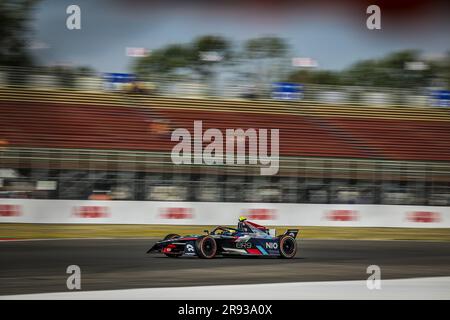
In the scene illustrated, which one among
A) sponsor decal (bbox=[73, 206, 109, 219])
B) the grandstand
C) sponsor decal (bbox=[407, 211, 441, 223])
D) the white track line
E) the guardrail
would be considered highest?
the guardrail

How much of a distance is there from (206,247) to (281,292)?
2936mm

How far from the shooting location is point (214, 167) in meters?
16.1

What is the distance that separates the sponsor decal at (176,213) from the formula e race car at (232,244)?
4.60m

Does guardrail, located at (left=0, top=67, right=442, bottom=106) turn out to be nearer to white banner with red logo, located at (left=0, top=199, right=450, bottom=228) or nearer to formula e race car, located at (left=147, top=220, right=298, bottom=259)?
white banner with red logo, located at (left=0, top=199, right=450, bottom=228)

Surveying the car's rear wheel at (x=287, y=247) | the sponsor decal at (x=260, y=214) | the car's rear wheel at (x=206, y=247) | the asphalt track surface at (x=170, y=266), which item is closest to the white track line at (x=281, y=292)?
the asphalt track surface at (x=170, y=266)

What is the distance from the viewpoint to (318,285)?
7.51 meters

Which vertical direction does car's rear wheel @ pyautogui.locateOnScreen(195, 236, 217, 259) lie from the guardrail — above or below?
below

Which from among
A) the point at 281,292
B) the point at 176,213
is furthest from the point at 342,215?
the point at 281,292

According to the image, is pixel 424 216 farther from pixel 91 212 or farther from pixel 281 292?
pixel 281 292

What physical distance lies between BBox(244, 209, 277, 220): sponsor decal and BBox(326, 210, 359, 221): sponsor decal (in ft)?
4.34

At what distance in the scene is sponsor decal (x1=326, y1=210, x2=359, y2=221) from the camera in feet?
51.5

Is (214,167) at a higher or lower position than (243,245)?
higher

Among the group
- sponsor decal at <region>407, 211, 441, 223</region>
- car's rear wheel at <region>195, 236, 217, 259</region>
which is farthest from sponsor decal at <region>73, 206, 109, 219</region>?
sponsor decal at <region>407, 211, 441, 223</region>
